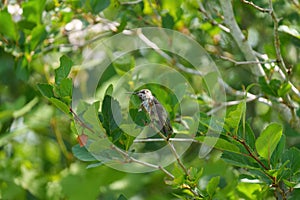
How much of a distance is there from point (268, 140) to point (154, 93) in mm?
331

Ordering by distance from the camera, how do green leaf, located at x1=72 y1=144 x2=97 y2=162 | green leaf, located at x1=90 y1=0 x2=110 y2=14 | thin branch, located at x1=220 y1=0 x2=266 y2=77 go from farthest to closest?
green leaf, located at x1=90 y1=0 x2=110 y2=14
thin branch, located at x1=220 y1=0 x2=266 y2=77
green leaf, located at x1=72 y1=144 x2=97 y2=162

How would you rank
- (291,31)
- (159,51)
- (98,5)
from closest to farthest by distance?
1. (291,31)
2. (98,5)
3. (159,51)

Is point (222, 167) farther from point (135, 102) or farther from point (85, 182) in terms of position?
point (135, 102)

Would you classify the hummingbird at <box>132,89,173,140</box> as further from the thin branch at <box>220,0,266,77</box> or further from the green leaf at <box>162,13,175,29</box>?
the green leaf at <box>162,13,175,29</box>

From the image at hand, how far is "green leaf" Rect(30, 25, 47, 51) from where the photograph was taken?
5.66 feet

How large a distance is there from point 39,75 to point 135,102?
1119 mm

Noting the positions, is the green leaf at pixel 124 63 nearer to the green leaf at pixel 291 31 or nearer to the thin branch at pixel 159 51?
the thin branch at pixel 159 51

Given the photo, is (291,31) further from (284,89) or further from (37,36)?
(37,36)

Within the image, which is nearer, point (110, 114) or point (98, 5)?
point (110, 114)

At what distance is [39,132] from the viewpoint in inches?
90.2

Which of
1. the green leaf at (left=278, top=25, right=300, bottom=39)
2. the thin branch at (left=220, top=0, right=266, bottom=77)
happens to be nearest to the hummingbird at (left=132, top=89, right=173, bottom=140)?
the thin branch at (left=220, top=0, right=266, bottom=77)

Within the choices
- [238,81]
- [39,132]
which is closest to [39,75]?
[39,132]

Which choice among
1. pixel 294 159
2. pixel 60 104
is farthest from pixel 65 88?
pixel 294 159

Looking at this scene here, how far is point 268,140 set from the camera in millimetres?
1160
